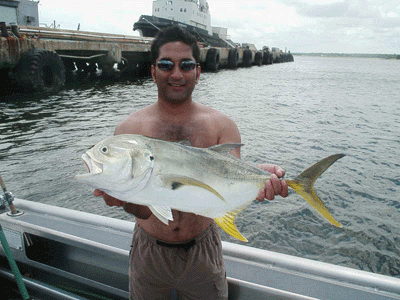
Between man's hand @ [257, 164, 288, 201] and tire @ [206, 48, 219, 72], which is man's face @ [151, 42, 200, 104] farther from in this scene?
tire @ [206, 48, 219, 72]

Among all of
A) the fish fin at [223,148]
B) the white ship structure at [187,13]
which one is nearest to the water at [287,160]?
the fish fin at [223,148]

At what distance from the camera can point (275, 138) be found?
460 inches

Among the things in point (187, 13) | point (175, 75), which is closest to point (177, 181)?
point (175, 75)

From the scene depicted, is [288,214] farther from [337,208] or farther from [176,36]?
[176,36]

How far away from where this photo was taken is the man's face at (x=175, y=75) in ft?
8.87

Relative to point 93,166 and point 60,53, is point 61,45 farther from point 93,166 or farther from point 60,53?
point 93,166

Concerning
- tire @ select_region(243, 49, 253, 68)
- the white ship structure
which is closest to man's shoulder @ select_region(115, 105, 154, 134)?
Result: the white ship structure

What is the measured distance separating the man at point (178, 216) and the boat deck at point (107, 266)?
0.32 meters

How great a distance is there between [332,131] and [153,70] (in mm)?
11729

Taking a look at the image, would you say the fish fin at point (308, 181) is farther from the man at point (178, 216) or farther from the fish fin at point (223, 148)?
the fish fin at point (223, 148)

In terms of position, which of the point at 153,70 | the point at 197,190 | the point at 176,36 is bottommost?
the point at 197,190

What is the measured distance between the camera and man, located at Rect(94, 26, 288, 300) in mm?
2520

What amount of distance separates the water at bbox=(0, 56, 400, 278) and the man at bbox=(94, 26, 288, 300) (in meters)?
0.99

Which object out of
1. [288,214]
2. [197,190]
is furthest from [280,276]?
[288,214]
